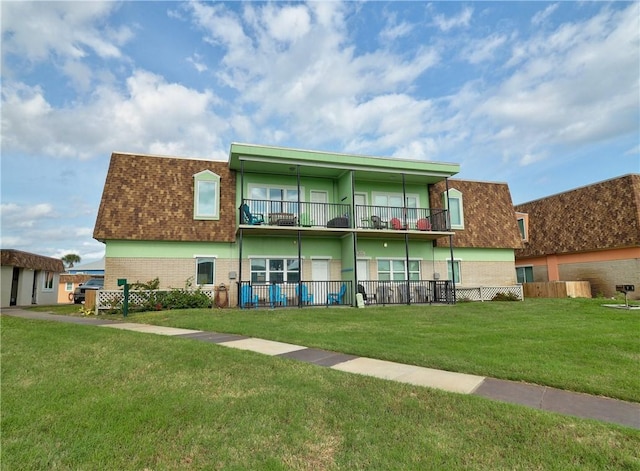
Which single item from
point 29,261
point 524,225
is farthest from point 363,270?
point 29,261

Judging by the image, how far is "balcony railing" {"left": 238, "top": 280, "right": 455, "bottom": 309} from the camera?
1673 cm

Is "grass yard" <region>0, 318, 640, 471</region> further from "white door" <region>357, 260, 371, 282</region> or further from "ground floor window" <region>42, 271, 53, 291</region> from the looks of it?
"ground floor window" <region>42, 271, 53, 291</region>

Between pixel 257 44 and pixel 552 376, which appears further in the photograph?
pixel 257 44

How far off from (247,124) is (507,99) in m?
11.9

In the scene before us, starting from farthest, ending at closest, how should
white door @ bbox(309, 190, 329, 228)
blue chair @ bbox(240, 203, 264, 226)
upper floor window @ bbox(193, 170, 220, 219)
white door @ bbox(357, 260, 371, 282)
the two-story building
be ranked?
white door @ bbox(357, 260, 371, 282)
white door @ bbox(309, 190, 329, 228)
upper floor window @ bbox(193, 170, 220, 219)
blue chair @ bbox(240, 203, 264, 226)
the two-story building

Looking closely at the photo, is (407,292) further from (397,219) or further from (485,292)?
(485,292)

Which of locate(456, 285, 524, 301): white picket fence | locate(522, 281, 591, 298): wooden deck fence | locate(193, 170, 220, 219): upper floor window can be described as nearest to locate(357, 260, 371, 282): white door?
locate(456, 285, 524, 301): white picket fence

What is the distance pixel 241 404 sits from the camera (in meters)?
4.35

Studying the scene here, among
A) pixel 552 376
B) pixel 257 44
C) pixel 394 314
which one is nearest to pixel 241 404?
pixel 552 376

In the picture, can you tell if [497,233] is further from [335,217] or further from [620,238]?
[335,217]

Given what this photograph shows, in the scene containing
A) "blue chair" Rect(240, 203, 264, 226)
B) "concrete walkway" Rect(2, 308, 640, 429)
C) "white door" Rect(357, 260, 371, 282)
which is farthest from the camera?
"white door" Rect(357, 260, 371, 282)

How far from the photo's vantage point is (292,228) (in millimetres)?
16812

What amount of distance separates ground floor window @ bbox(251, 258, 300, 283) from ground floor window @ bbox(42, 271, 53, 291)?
21.8m

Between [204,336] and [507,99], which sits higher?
[507,99]
